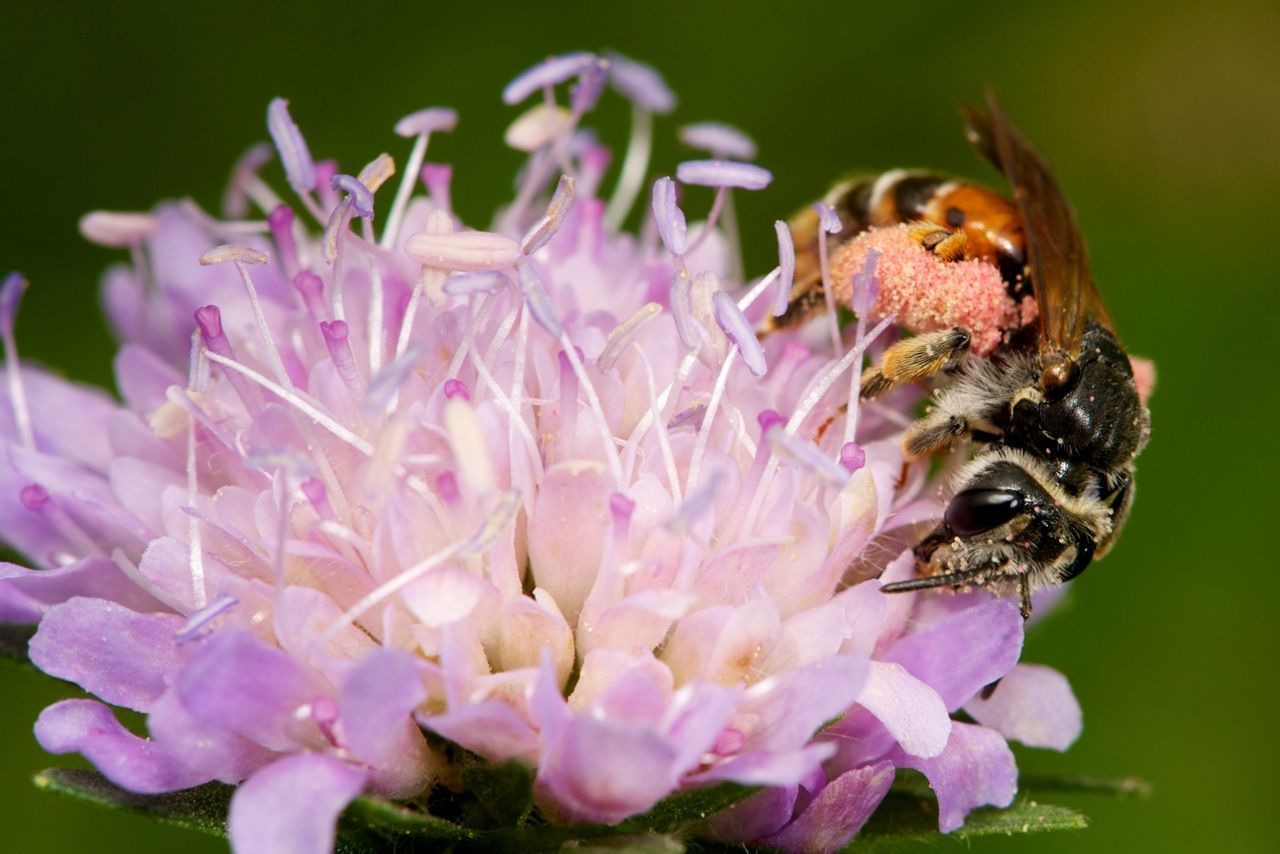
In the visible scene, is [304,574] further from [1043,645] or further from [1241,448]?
[1241,448]

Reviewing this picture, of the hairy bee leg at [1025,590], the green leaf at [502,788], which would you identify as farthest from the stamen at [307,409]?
the hairy bee leg at [1025,590]

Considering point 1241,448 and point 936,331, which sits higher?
point 936,331

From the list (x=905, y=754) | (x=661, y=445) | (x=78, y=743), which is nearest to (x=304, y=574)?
(x=78, y=743)

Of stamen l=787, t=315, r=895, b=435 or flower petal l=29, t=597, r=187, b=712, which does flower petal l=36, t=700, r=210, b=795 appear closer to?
flower petal l=29, t=597, r=187, b=712

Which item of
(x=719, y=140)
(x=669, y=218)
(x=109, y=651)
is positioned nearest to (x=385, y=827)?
(x=109, y=651)

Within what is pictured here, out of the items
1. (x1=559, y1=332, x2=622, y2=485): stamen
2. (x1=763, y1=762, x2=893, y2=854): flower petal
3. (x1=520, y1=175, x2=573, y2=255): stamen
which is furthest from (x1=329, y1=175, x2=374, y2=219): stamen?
(x1=763, y1=762, x2=893, y2=854): flower petal

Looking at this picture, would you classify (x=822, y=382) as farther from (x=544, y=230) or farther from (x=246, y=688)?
(x=246, y=688)
